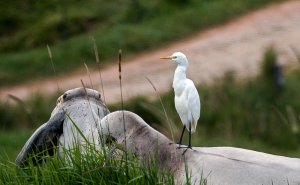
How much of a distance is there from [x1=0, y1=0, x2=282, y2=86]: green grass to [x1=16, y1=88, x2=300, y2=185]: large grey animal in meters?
10.9

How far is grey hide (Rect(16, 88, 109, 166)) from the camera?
6.29 meters

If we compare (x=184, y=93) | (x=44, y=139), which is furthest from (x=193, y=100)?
(x=44, y=139)

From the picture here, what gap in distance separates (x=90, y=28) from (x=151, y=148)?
13.4 metres

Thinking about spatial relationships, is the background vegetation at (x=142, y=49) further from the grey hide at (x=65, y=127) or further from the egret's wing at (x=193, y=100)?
the egret's wing at (x=193, y=100)

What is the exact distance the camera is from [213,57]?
17.8 m

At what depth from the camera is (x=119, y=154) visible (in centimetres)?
598

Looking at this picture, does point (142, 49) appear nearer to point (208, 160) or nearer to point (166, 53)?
point (166, 53)

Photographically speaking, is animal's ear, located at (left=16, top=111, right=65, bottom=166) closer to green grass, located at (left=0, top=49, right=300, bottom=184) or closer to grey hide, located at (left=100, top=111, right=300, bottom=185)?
grey hide, located at (left=100, top=111, right=300, bottom=185)

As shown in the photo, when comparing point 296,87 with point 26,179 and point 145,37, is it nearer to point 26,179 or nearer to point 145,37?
point 145,37

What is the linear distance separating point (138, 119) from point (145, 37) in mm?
12234

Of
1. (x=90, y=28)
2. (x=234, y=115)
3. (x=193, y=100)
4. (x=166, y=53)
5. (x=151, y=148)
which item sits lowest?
(x=234, y=115)

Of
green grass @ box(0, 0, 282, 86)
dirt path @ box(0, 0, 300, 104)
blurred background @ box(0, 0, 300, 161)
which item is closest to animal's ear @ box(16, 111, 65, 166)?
blurred background @ box(0, 0, 300, 161)

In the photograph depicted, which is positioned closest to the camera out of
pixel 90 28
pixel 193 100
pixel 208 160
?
pixel 208 160

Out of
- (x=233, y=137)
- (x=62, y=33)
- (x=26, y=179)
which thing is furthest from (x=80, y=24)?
(x=26, y=179)
